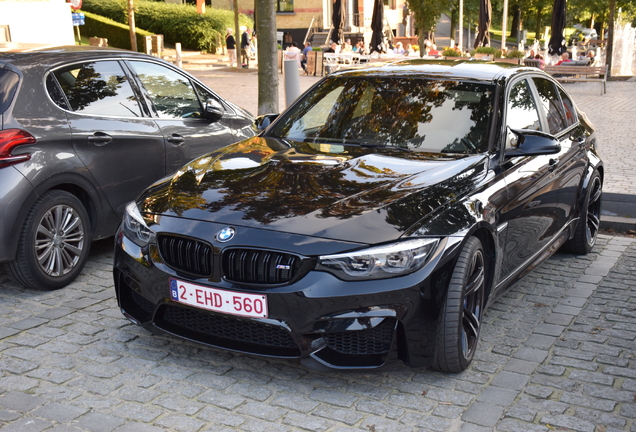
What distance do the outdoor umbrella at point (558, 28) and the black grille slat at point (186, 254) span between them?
75.0ft

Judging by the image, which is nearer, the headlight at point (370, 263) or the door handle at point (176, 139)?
the headlight at point (370, 263)

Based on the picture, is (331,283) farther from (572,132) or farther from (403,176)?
(572,132)

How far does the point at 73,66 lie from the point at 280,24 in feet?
136

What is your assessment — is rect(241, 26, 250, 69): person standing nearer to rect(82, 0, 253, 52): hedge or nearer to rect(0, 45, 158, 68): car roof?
rect(82, 0, 253, 52): hedge

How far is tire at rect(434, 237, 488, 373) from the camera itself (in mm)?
3775

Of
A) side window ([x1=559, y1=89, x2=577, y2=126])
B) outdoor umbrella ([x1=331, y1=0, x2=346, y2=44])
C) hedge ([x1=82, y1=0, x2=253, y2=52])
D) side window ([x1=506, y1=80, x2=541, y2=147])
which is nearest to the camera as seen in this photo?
side window ([x1=506, y1=80, x2=541, y2=147])

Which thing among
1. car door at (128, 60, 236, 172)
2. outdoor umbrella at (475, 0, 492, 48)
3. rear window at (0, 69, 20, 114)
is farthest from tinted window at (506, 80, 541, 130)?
outdoor umbrella at (475, 0, 492, 48)

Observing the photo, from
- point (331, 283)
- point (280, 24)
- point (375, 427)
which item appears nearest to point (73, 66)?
point (331, 283)

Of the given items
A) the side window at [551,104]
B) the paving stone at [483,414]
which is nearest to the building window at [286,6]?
the side window at [551,104]

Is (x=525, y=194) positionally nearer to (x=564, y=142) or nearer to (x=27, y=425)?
(x=564, y=142)

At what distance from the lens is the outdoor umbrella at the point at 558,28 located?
24.3m

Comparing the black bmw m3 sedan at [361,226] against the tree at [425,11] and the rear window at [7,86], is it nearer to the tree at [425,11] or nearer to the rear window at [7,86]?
the rear window at [7,86]

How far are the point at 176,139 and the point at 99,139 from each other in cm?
86

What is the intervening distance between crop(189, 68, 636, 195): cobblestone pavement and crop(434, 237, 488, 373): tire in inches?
193
